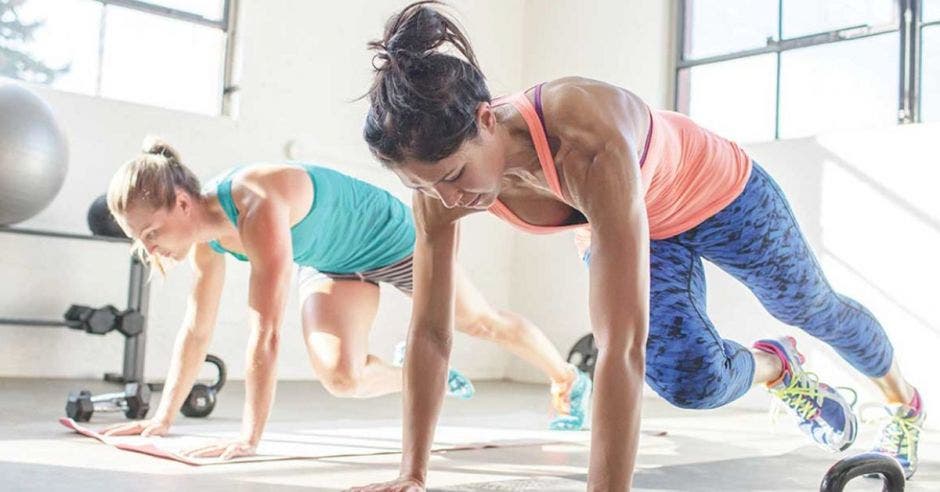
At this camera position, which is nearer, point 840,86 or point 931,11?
point 931,11

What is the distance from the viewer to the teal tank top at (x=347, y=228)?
2.80 meters

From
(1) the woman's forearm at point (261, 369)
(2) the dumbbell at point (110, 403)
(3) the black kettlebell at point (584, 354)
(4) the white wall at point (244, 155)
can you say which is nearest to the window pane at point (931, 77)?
(3) the black kettlebell at point (584, 354)

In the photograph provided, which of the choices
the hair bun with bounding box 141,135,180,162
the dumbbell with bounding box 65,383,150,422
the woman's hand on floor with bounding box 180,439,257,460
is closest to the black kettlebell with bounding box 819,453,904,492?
the woman's hand on floor with bounding box 180,439,257,460

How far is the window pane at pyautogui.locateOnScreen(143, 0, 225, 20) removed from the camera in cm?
547

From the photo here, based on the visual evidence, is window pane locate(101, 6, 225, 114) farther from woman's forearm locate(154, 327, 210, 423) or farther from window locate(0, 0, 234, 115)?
woman's forearm locate(154, 327, 210, 423)

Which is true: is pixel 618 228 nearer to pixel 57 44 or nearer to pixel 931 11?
pixel 931 11

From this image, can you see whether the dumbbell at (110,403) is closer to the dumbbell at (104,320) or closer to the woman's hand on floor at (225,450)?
the woman's hand on floor at (225,450)

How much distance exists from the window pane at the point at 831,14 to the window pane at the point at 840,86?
0.10 meters

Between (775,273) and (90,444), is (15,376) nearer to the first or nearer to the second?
(90,444)

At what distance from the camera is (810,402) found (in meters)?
2.39

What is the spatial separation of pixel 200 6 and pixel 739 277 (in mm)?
4243

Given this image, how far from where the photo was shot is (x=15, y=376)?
4844mm

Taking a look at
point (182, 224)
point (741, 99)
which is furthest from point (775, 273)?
point (741, 99)

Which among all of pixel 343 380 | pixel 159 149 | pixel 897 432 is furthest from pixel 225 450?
pixel 897 432
